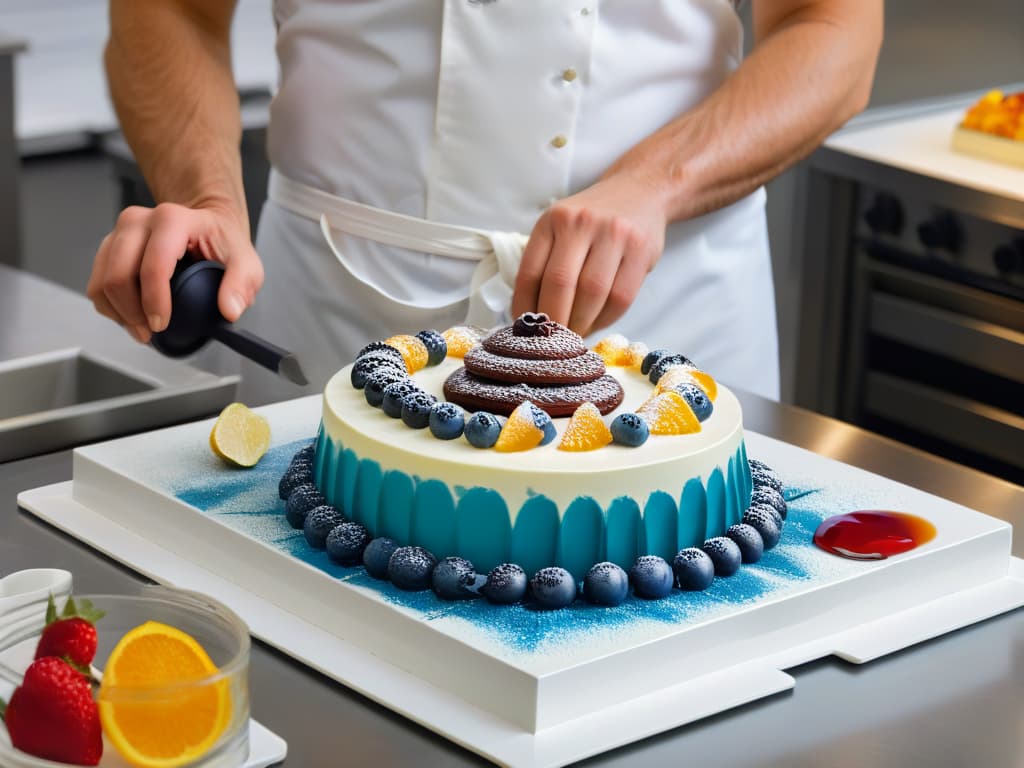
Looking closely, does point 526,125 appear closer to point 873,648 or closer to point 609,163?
point 609,163

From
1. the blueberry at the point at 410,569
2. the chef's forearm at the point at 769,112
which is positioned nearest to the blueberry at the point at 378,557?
the blueberry at the point at 410,569

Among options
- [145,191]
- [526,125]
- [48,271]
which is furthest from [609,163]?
[48,271]

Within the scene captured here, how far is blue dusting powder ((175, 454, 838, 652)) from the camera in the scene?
1152mm

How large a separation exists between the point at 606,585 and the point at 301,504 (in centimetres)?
29

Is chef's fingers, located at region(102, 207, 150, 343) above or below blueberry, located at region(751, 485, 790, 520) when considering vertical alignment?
above

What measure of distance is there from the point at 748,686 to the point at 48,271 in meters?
4.12

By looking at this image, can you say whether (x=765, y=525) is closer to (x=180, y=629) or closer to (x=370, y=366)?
(x=370, y=366)

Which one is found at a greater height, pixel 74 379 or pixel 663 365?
pixel 663 365

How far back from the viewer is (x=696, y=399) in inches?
53.1

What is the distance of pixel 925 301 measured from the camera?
2969 mm

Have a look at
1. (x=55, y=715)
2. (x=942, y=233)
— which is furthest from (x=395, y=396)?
(x=942, y=233)

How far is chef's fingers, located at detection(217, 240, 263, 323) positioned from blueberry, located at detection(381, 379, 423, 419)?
0.98 ft

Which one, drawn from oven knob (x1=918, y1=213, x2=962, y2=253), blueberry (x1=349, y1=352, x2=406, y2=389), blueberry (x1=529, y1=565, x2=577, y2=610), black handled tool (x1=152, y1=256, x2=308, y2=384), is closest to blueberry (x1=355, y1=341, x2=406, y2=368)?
blueberry (x1=349, y1=352, x2=406, y2=389)

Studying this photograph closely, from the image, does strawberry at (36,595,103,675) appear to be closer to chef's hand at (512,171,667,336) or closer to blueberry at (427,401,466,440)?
blueberry at (427,401,466,440)
